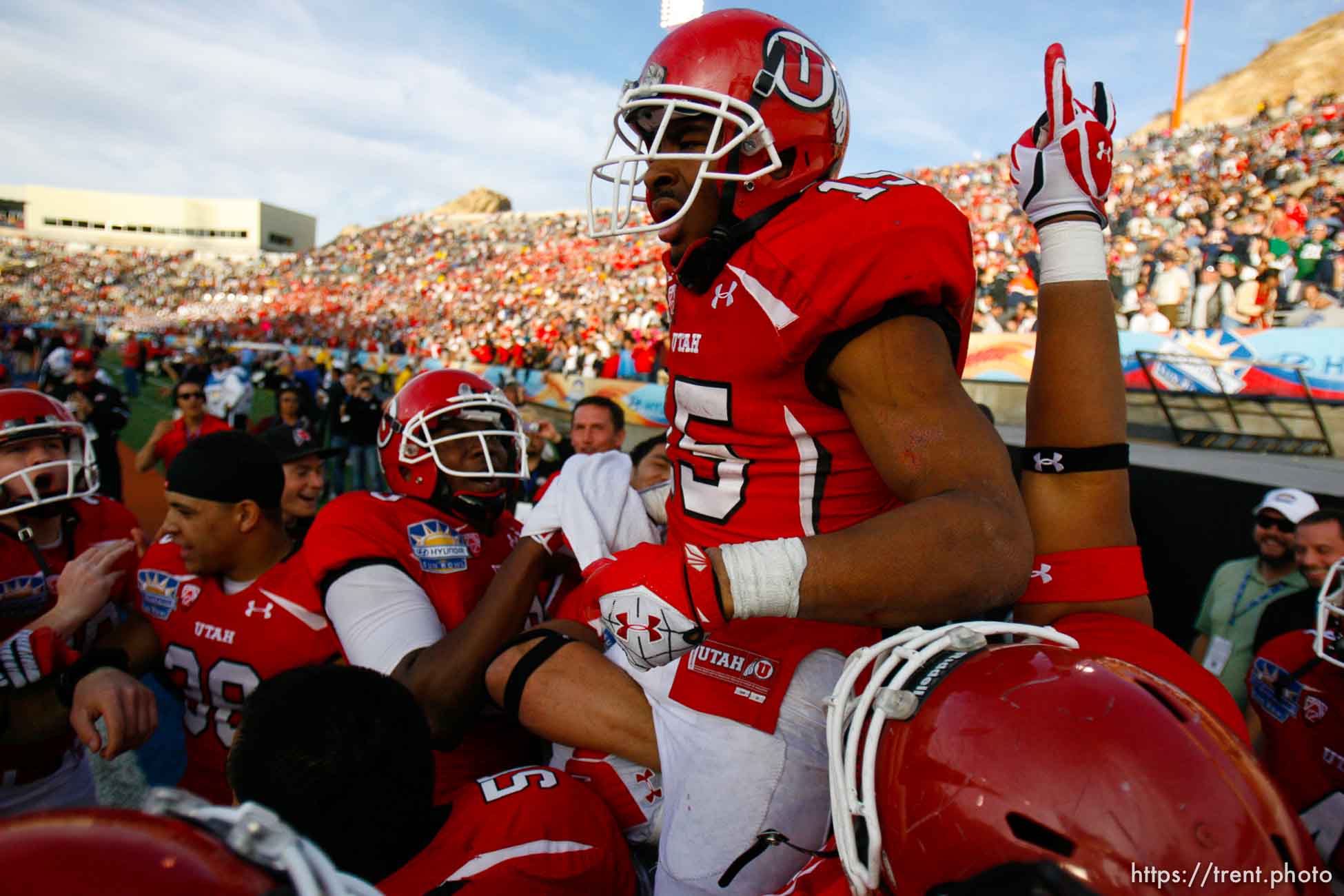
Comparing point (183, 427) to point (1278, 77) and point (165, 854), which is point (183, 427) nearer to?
point (165, 854)

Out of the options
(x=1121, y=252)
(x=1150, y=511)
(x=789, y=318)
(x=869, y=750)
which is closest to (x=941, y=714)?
(x=869, y=750)

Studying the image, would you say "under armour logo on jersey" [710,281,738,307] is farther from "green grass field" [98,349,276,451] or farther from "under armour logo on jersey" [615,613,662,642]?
"green grass field" [98,349,276,451]

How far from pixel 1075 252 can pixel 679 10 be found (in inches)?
43.5

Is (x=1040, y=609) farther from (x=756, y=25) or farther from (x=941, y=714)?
(x=756, y=25)

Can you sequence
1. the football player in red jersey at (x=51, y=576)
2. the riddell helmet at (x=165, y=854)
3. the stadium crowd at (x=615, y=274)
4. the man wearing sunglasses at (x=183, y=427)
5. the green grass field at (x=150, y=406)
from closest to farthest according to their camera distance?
the riddell helmet at (x=165, y=854) → the football player in red jersey at (x=51, y=576) → the man wearing sunglasses at (x=183, y=427) → the stadium crowd at (x=615, y=274) → the green grass field at (x=150, y=406)

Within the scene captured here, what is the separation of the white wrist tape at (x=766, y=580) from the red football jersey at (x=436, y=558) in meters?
1.44

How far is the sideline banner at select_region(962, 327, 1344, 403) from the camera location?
361 inches

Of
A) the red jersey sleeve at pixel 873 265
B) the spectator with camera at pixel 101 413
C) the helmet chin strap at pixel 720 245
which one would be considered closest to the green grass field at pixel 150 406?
the spectator with camera at pixel 101 413

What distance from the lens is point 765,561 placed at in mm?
1097

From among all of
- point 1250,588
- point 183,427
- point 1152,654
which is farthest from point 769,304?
point 183,427

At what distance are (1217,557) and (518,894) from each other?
16.7 feet

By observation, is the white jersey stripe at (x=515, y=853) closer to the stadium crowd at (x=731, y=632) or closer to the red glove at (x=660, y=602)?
the stadium crowd at (x=731, y=632)

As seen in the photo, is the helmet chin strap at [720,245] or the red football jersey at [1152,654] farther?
the helmet chin strap at [720,245]

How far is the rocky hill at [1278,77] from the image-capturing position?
1207 inches
